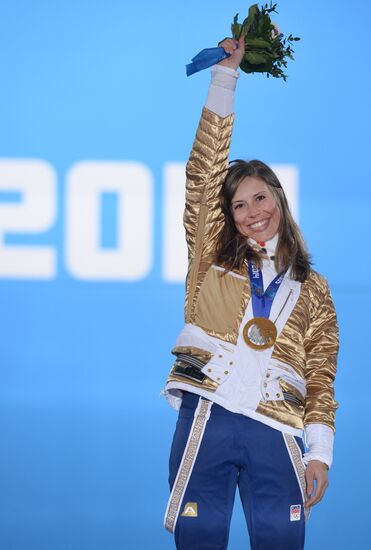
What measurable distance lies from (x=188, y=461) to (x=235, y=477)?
0.36 feet

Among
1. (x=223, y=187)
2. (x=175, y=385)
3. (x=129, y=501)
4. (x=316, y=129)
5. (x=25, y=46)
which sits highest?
(x=25, y=46)

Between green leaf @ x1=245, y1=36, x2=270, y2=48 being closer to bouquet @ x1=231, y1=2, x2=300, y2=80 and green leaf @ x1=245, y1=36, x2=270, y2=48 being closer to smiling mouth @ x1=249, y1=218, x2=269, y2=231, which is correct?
bouquet @ x1=231, y1=2, x2=300, y2=80

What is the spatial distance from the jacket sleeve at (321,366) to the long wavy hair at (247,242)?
113mm

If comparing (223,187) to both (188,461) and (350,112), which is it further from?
(350,112)

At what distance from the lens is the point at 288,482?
233 cm

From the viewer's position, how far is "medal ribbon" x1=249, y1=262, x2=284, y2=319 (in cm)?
244

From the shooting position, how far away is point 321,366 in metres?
2.44

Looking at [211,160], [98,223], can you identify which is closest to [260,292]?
[211,160]

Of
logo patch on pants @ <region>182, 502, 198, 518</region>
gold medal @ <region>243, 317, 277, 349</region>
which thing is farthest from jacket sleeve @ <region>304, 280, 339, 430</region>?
logo patch on pants @ <region>182, 502, 198, 518</region>

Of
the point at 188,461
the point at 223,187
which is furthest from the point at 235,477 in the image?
the point at 223,187

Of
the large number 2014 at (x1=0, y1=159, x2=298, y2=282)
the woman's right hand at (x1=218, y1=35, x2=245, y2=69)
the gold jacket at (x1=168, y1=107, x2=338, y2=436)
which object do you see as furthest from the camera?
the large number 2014 at (x1=0, y1=159, x2=298, y2=282)

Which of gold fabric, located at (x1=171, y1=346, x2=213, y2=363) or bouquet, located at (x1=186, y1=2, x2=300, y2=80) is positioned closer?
gold fabric, located at (x1=171, y1=346, x2=213, y2=363)

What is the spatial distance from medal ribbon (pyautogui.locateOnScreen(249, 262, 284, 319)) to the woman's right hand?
0.47 meters

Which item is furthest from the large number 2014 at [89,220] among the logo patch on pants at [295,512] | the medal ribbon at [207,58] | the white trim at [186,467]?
the logo patch on pants at [295,512]
